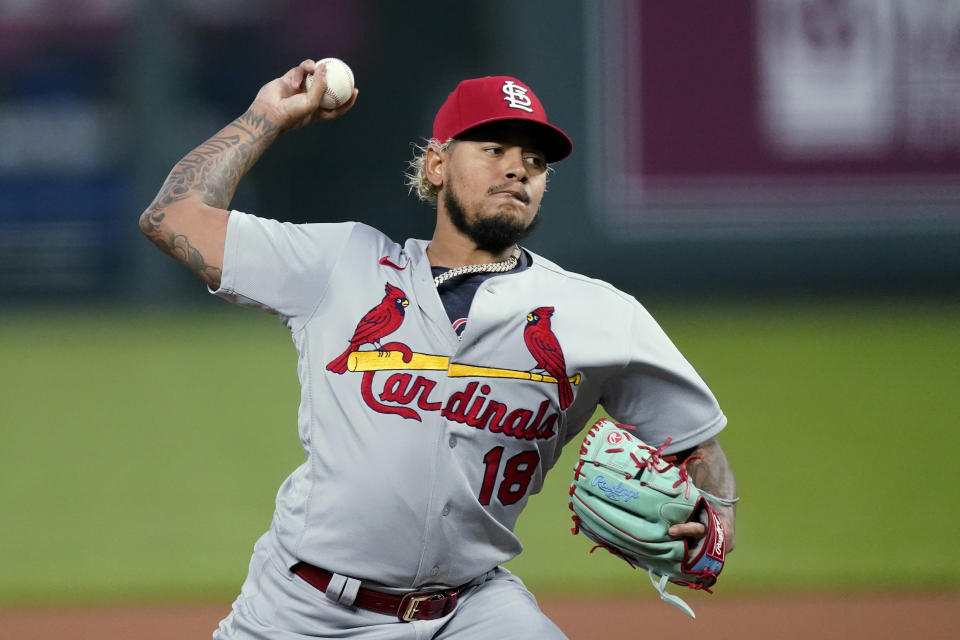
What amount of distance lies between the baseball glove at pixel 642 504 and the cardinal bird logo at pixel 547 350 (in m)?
0.12

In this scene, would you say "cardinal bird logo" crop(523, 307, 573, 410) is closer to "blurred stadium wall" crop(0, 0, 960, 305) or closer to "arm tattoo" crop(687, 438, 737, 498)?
"arm tattoo" crop(687, 438, 737, 498)

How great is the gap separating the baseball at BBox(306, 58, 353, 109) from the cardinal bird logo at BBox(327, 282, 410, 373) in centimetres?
50

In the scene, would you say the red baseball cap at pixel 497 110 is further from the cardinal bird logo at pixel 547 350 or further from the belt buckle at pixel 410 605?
the belt buckle at pixel 410 605

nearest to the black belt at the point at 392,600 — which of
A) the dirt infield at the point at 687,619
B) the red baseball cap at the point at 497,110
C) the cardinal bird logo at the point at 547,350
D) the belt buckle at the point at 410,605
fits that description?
the belt buckle at the point at 410,605

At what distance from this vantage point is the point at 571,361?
2932mm

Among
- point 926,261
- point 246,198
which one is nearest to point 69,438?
point 246,198

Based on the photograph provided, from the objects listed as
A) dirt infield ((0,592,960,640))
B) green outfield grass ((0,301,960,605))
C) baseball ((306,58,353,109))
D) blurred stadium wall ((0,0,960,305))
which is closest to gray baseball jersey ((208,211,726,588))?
baseball ((306,58,353,109))

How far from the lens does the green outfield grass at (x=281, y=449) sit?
6.38 meters

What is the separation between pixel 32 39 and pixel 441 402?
9652mm

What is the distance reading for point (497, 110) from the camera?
3.09 meters

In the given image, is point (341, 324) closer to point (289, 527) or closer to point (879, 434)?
point (289, 527)

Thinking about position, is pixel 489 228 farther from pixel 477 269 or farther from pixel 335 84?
pixel 335 84

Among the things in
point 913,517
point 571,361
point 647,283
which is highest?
point 571,361

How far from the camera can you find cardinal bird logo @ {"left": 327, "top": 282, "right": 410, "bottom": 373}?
9.57 ft
